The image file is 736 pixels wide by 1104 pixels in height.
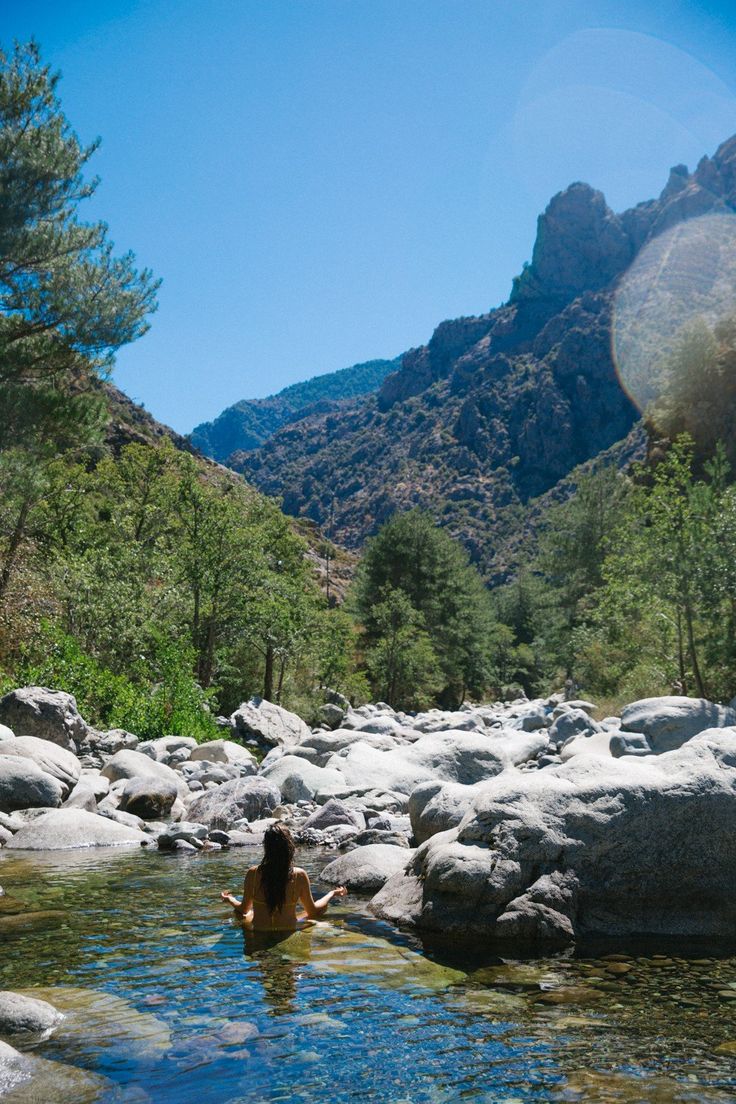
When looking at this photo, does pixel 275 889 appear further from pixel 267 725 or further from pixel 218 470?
pixel 218 470

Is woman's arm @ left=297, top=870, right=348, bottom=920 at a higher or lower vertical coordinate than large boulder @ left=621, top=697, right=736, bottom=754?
lower

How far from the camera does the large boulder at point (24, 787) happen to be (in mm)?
11906

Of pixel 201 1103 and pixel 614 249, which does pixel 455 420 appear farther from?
pixel 201 1103

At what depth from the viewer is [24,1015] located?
4.73 meters

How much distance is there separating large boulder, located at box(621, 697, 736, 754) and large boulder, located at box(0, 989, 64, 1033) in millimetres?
12458

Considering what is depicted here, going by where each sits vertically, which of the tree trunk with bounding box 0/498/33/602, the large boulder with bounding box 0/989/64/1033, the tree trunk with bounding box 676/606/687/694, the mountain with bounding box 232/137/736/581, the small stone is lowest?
the small stone

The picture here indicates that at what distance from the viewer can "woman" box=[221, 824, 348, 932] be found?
7.19m

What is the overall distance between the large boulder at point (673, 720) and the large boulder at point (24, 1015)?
12.5 m

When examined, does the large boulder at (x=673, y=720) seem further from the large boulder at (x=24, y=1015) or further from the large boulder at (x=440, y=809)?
the large boulder at (x=24, y=1015)

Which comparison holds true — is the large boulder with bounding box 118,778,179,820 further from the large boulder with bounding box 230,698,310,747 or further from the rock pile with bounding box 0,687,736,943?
the large boulder with bounding box 230,698,310,747

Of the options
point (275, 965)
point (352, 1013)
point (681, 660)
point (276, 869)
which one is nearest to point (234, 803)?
point (276, 869)

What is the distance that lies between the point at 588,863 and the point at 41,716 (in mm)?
11514

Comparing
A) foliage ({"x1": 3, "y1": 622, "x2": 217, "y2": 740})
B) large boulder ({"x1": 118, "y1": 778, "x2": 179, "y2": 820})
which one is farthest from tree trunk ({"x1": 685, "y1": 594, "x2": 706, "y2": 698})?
large boulder ({"x1": 118, "y1": 778, "x2": 179, "y2": 820})

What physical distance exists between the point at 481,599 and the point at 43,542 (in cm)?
3212
